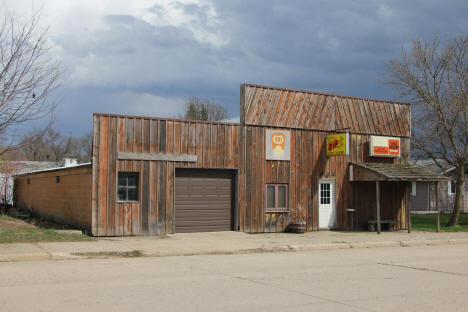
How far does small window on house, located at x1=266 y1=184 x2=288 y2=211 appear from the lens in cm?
2048

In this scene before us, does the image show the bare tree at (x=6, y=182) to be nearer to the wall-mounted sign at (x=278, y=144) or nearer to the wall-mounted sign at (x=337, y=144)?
the wall-mounted sign at (x=278, y=144)

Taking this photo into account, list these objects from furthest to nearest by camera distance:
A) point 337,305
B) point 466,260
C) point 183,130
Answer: point 183,130
point 466,260
point 337,305

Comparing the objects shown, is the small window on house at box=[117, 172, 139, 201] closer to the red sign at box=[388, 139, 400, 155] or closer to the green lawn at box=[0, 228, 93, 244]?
the green lawn at box=[0, 228, 93, 244]

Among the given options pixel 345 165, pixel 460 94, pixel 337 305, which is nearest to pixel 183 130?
pixel 345 165

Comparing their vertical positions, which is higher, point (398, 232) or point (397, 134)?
point (397, 134)

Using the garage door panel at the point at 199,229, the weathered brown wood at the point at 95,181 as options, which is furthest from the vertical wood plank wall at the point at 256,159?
the garage door panel at the point at 199,229

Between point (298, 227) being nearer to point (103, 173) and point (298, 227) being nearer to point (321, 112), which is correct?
point (321, 112)

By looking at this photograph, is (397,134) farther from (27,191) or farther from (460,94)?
(27,191)

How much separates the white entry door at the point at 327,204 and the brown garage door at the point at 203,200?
14.1 ft

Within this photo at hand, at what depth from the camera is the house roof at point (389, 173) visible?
20.3 m

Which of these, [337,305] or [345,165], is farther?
[345,165]

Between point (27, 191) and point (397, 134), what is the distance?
20775 mm

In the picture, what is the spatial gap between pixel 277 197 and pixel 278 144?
2.14m

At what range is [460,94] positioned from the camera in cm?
2459
